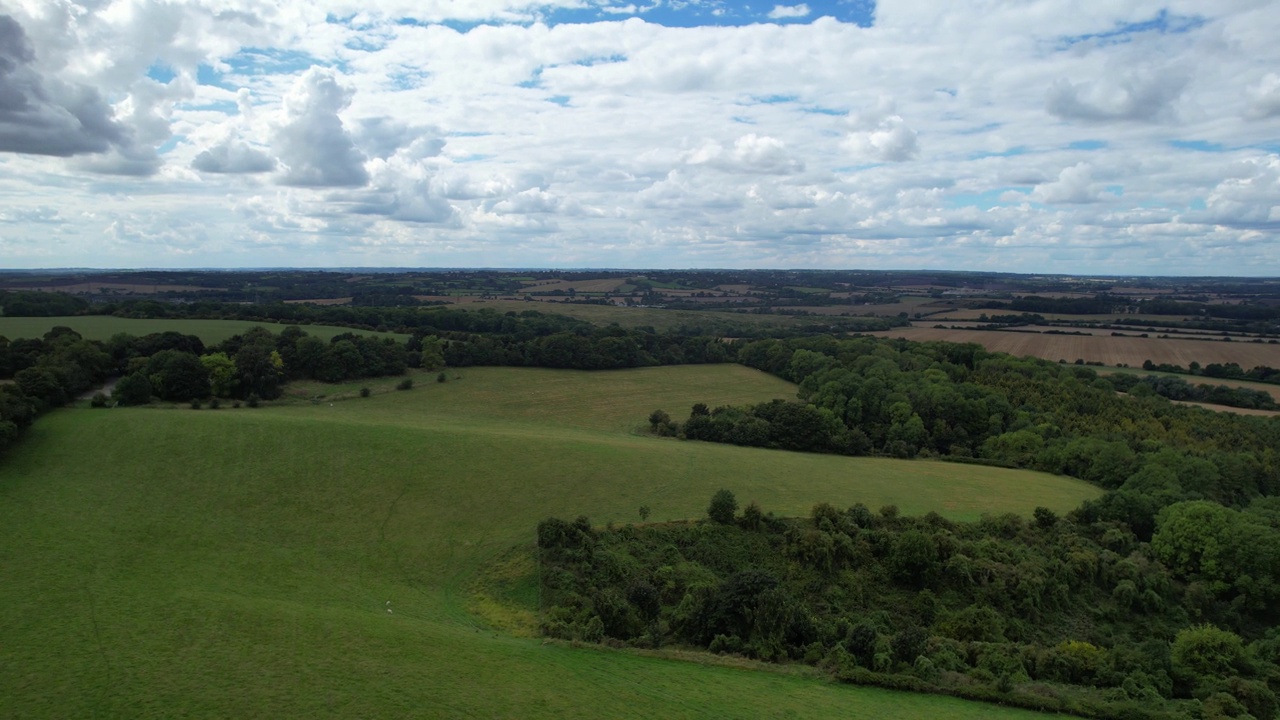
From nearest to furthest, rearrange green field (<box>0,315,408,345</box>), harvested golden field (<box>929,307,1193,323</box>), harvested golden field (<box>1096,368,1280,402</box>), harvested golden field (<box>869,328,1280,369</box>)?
green field (<box>0,315,408,345</box>)
harvested golden field (<box>1096,368,1280,402</box>)
harvested golden field (<box>869,328,1280,369</box>)
harvested golden field (<box>929,307,1193,323</box>)

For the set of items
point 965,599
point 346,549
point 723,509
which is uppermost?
point 723,509

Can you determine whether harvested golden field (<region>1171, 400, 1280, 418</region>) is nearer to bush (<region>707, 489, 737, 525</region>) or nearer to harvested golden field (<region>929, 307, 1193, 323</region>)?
bush (<region>707, 489, 737, 525</region>)

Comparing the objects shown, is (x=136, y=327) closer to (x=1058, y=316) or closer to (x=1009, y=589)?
(x=1009, y=589)

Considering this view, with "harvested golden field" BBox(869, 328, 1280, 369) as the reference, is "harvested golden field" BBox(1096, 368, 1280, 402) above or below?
below

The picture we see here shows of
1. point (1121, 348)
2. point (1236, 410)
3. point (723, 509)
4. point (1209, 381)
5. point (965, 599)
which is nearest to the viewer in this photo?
point (965, 599)

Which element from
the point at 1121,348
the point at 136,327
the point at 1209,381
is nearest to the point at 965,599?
the point at 1209,381

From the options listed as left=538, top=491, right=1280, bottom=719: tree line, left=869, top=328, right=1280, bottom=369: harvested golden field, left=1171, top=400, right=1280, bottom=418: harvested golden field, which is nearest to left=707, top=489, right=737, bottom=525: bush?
left=538, top=491, right=1280, bottom=719: tree line

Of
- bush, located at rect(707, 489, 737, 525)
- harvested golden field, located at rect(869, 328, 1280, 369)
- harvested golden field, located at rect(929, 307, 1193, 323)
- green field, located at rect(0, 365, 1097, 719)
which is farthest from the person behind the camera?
harvested golden field, located at rect(929, 307, 1193, 323)
